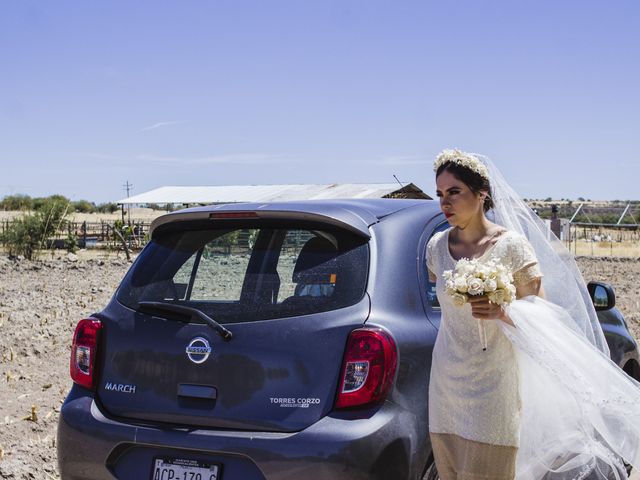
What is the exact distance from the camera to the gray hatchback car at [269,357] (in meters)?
3.42

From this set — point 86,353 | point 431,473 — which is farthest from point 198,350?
point 431,473

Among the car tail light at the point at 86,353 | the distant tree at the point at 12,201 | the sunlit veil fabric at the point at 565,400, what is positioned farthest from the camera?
the distant tree at the point at 12,201

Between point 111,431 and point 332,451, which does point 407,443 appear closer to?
point 332,451

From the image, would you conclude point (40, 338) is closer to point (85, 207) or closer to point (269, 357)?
point (269, 357)

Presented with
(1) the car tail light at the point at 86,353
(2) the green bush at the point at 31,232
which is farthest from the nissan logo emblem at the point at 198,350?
(2) the green bush at the point at 31,232

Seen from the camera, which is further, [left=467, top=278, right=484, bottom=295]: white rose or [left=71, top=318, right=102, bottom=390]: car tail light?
[left=71, top=318, right=102, bottom=390]: car tail light

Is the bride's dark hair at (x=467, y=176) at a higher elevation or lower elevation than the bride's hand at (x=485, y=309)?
higher

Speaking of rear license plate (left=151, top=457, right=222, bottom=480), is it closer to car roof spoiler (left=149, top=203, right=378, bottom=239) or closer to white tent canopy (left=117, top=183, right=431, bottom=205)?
car roof spoiler (left=149, top=203, right=378, bottom=239)

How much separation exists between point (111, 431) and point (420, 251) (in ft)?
5.44

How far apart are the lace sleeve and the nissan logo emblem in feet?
4.47

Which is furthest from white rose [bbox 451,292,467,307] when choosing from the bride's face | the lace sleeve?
the bride's face

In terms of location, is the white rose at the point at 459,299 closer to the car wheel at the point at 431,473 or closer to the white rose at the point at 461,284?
the white rose at the point at 461,284

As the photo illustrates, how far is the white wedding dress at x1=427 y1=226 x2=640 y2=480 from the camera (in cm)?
322

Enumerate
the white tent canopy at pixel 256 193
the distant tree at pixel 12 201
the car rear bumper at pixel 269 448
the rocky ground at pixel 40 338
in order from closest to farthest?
the car rear bumper at pixel 269 448, the rocky ground at pixel 40 338, the white tent canopy at pixel 256 193, the distant tree at pixel 12 201
